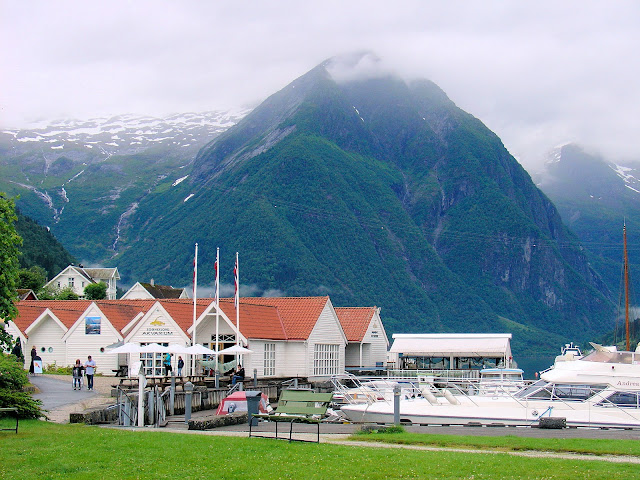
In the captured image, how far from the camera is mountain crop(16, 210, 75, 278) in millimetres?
135337

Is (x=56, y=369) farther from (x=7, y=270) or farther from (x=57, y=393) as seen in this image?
(x=7, y=270)

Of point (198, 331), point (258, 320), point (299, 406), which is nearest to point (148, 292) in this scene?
point (258, 320)

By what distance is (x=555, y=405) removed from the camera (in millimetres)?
30219

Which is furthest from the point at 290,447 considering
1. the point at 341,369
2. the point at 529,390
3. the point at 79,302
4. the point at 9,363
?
the point at 79,302

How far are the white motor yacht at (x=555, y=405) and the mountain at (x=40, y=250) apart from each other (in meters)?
107

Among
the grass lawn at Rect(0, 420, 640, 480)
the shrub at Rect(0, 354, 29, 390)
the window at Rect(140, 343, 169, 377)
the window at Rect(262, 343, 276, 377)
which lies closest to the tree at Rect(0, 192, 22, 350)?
the shrub at Rect(0, 354, 29, 390)

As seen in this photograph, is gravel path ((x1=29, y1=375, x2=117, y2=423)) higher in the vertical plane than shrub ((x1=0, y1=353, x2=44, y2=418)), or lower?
lower

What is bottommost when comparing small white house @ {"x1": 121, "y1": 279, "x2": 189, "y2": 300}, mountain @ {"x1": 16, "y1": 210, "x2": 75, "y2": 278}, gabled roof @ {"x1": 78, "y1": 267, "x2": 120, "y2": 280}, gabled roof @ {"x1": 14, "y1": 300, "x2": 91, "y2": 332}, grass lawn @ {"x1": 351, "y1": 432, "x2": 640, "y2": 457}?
grass lawn @ {"x1": 351, "y1": 432, "x2": 640, "y2": 457}

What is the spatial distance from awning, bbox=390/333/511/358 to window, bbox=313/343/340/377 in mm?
6767

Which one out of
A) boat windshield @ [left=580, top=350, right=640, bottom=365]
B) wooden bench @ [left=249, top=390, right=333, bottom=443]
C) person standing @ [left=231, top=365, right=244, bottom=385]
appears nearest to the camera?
wooden bench @ [left=249, top=390, right=333, bottom=443]

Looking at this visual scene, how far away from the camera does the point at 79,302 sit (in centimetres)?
6069

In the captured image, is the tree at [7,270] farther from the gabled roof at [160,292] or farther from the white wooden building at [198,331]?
the gabled roof at [160,292]

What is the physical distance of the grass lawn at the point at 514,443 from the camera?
62.8 feet

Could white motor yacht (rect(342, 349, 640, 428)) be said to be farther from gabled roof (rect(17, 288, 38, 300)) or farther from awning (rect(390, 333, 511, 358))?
gabled roof (rect(17, 288, 38, 300))
